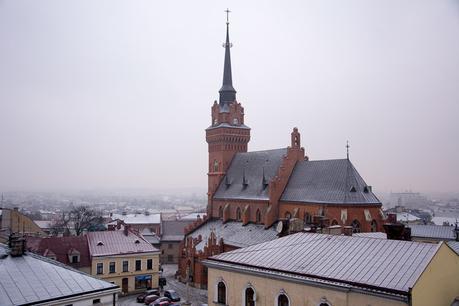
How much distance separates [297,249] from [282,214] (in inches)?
1116

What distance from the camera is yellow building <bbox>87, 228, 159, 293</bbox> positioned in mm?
49844

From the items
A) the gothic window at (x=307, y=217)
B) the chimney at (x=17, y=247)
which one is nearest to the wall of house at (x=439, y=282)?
the chimney at (x=17, y=247)

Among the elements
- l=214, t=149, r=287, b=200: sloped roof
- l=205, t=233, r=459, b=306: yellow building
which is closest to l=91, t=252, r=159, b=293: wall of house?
l=214, t=149, r=287, b=200: sloped roof

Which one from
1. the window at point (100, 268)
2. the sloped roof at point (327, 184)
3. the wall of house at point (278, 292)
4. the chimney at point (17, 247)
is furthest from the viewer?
the window at point (100, 268)

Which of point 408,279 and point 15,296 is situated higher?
point 408,279

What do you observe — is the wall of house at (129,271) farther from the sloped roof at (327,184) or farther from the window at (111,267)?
the sloped roof at (327,184)

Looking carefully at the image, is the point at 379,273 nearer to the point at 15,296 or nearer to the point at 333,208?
the point at 15,296

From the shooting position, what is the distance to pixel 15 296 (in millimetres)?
23109

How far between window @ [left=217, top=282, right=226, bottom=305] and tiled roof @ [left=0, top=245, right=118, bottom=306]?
6.59 meters

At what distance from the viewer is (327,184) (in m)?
50.8

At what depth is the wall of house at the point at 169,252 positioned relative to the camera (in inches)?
3108

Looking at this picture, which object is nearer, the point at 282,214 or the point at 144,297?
the point at 144,297

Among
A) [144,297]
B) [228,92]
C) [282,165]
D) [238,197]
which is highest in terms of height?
[228,92]

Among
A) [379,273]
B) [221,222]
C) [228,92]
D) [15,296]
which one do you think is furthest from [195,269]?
[379,273]
